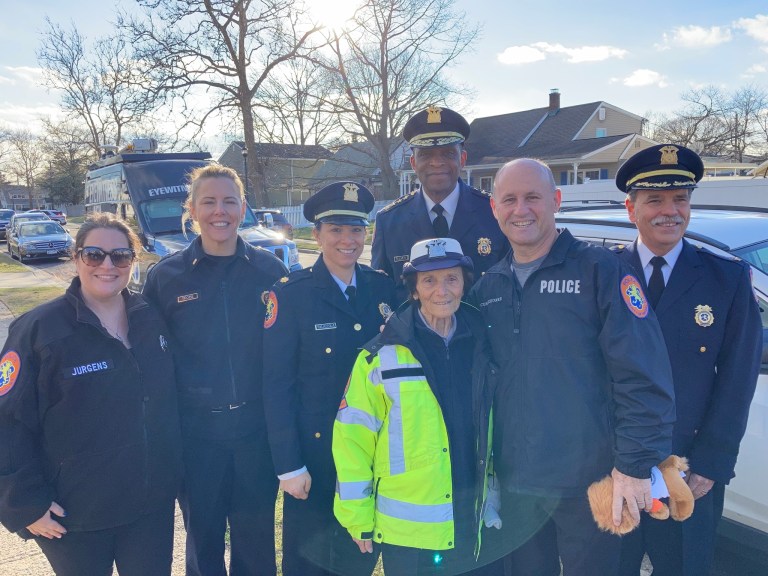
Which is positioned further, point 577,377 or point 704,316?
point 704,316

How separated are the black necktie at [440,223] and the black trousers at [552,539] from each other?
4.65 ft

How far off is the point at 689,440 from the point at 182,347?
2.29m

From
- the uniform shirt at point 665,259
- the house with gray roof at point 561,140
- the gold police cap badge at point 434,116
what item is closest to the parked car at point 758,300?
the uniform shirt at point 665,259

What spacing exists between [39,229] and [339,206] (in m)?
23.4

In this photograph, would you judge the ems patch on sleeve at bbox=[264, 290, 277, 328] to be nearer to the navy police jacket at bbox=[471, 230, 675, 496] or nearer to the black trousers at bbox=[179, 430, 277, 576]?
the black trousers at bbox=[179, 430, 277, 576]

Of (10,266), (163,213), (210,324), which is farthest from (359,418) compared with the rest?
(10,266)

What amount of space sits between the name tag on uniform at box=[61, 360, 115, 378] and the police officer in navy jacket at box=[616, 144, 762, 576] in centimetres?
227

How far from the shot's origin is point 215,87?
21609mm

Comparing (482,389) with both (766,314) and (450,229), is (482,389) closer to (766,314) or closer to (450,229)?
(450,229)

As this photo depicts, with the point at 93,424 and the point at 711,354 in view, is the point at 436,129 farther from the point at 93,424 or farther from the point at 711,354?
the point at 93,424

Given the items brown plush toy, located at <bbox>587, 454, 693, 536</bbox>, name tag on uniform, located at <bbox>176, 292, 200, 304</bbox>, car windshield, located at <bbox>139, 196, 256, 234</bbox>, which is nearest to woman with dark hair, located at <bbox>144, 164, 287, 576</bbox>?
name tag on uniform, located at <bbox>176, 292, 200, 304</bbox>

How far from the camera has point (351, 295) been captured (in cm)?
260

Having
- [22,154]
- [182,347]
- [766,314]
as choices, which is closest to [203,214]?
[182,347]

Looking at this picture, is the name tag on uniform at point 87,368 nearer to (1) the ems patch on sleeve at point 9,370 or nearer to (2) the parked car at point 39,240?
(1) the ems patch on sleeve at point 9,370
